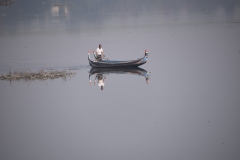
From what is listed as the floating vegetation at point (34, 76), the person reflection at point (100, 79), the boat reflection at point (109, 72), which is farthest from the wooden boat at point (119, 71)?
the floating vegetation at point (34, 76)

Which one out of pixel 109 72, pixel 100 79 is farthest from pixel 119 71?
pixel 100 79

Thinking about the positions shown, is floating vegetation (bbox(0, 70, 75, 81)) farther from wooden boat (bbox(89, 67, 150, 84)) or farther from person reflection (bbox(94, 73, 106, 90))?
wooden boat (bbox(89, 67, 150, 84))

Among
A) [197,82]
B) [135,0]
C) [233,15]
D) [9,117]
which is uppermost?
[135,0]

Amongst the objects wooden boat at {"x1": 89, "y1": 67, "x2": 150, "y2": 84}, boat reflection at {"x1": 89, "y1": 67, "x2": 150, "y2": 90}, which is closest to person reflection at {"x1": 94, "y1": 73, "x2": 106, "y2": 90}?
boat reflection at {"x1": 89, "y1": 67, "x2": 150, "y2": 90}

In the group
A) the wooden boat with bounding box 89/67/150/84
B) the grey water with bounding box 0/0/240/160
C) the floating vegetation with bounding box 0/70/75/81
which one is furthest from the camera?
the wooden boat with bounding box 89/67/150/84

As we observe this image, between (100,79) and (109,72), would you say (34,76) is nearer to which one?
(100,79)

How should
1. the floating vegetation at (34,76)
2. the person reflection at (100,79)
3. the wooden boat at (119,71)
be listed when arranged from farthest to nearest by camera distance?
the wooden boat at (119,71) < the floating vegetation at (34,76) < the person reflection at (100,79)

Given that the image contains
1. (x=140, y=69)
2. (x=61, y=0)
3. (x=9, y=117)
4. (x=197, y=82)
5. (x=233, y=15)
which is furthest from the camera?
Answer: (x=61, y=0)

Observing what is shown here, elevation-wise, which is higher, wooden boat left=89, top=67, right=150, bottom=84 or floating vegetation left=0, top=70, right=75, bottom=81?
wooden boat left=89, top=67, right=150, bottom=84

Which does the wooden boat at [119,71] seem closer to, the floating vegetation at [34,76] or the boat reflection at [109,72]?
the boat reflection at [109,72]

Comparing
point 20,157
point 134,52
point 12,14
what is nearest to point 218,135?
point 20,157

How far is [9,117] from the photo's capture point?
19.5 metres

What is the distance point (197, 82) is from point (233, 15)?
3300cm

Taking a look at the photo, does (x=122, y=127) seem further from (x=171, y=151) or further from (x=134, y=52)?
(x=134, y=52)
